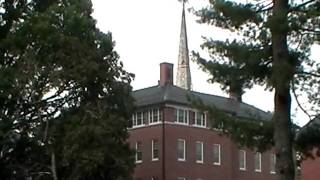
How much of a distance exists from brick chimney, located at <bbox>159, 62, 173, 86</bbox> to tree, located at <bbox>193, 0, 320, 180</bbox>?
179 feet

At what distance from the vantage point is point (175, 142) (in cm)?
7038

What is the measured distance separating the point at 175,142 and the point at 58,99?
2837 cm

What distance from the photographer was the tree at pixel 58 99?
40375 millimetres

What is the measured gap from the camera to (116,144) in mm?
41938

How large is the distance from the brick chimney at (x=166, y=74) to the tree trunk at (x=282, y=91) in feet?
185

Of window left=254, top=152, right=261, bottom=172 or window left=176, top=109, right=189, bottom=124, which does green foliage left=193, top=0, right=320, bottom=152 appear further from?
window left=254, top=152, right=261, bottom=172

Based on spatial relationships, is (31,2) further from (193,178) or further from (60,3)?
(193,178)

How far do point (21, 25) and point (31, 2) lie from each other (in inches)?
128

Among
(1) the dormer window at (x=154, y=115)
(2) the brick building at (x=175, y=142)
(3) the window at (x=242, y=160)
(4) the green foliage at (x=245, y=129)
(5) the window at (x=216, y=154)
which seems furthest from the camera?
(3) the window at (x=242, y=160)

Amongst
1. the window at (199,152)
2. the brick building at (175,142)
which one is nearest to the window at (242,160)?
the brick building at (175,142)

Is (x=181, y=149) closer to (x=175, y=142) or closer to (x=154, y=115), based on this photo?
(x=175, y=142)

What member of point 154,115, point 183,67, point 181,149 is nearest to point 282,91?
point 181,149

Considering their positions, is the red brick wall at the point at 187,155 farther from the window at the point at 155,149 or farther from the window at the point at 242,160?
the window at the point at 242,160

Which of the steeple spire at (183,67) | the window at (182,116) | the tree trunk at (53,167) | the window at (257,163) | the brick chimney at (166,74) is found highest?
the steeple spire at (183,67)
